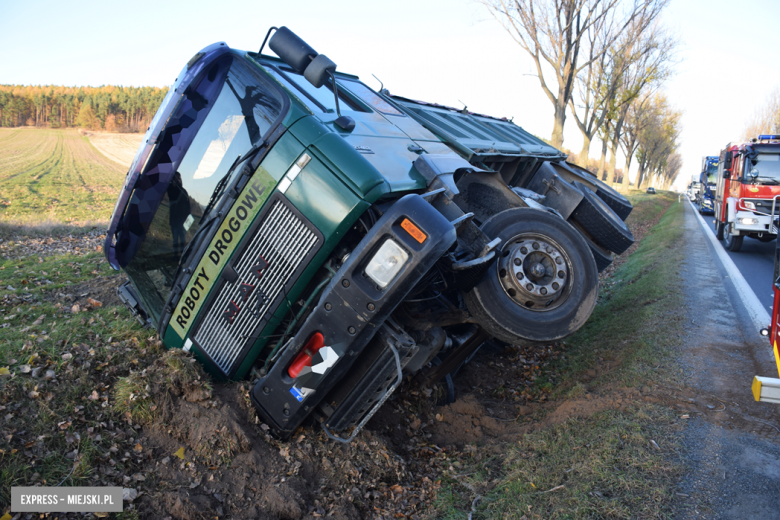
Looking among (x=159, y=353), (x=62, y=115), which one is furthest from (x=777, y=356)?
(x=62, y=115)

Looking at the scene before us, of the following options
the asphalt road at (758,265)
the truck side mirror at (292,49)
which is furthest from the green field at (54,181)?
the asphalt road at (758,265)

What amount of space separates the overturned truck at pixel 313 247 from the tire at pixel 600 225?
5.79ft

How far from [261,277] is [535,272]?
1937 millimetres

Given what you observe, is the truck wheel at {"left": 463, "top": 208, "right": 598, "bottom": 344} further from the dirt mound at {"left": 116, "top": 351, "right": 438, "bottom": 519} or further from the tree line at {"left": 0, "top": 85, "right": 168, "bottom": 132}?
the tree line at {"left": 0, "top": 85, "right": 168, "bottom": 132}

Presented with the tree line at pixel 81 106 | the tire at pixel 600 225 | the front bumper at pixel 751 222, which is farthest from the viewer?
the tree line at pixel 81 106

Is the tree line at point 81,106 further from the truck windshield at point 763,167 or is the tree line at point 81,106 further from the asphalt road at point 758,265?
the asphalt road at point 758,265

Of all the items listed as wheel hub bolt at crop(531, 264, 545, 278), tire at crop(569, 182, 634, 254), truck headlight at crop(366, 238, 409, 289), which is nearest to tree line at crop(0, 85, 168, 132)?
tire at crop(569, 182, 634, 254)

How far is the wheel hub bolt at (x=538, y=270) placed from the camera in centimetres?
351

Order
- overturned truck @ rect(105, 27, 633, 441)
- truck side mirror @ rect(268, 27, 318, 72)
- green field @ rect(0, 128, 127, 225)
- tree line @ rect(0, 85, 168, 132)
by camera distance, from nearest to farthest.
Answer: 1. overturned truck @ rect(105, 27, 633, 441)
2. truck side mirror @ rect(268, 27, 318, 72)
3. green field @ rect(0, 128, 127, 225)
4. tree line @ rect(0, 85, 168, 132)

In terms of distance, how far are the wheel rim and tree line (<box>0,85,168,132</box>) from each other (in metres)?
83.9

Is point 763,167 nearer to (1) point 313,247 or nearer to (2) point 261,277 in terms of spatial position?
(1) point 313,247

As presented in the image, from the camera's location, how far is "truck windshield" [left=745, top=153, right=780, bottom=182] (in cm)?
1048

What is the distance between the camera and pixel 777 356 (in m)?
3.45

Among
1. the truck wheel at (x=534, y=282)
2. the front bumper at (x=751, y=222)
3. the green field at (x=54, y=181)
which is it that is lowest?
the green field at (x=54, y=181)
